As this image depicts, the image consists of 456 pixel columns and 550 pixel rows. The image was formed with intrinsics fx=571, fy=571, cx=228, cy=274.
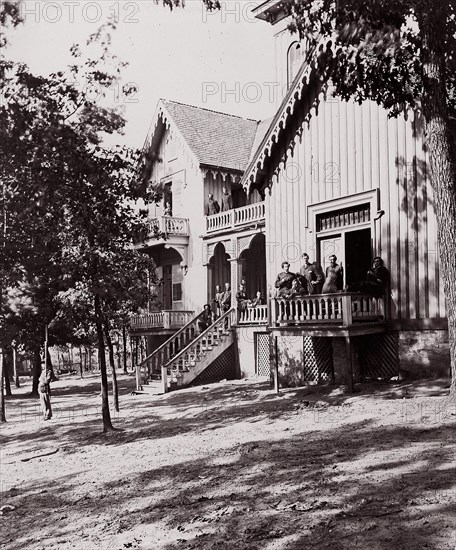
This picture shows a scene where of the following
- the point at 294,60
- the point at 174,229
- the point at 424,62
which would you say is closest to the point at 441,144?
the point at 424,62

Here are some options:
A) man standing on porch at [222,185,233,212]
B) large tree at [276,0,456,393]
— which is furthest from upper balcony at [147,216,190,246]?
large tree at [276,0,456,393]

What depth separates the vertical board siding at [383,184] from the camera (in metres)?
13.9

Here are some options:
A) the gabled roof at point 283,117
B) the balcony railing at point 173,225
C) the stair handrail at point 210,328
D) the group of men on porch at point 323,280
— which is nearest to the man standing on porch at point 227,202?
the balcony railing at point 173,225

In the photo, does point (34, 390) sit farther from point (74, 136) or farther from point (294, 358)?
Result: point (74, 136)

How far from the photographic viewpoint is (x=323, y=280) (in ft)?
53.2

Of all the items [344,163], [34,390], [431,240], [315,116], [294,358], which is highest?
[315,116]

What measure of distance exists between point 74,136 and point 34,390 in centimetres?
2038

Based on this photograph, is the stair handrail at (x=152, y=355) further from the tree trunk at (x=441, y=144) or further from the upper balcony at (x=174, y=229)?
the tree trunk at (x=441, y=144)

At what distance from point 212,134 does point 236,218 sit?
6.49 metres

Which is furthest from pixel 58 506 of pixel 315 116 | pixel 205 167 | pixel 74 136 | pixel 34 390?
pixel 34 390

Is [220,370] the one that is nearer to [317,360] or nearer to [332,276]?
[317,360]

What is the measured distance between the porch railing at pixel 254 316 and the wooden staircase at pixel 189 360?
0.48m

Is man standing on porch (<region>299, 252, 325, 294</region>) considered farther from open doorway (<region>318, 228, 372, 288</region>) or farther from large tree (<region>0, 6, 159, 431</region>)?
large tree (<region>0, 6, 159, 431</region>)

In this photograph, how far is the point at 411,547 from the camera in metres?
5.36
